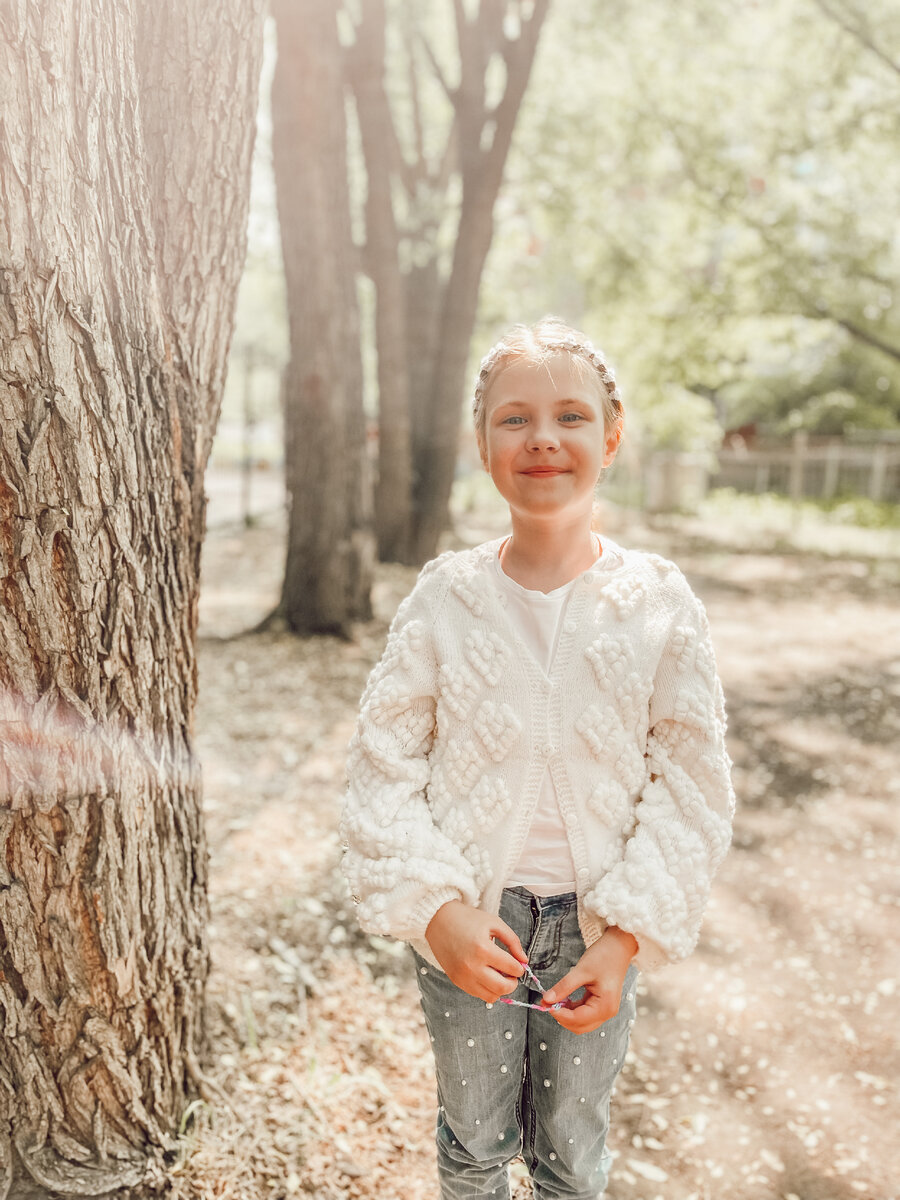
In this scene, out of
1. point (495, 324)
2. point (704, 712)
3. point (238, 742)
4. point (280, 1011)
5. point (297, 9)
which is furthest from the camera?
point (495, 324)

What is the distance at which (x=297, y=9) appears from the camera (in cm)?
593

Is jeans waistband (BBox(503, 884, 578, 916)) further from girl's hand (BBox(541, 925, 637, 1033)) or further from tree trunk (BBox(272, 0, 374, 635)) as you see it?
tree trunk (BBox(272, 0, 374, 635))

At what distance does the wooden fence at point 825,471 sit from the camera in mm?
19734

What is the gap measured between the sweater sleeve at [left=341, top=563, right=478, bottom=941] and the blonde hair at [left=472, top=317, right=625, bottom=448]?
321mm

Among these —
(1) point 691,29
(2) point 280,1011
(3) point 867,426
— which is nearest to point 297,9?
(2) point 280,1011

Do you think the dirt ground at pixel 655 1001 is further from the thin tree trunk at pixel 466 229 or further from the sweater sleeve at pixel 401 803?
the thin tree trunk at pixel 466 229

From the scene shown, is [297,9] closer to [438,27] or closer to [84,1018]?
[84,1018]

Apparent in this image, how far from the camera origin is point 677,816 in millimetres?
1553

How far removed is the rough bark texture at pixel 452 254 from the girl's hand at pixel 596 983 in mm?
7804

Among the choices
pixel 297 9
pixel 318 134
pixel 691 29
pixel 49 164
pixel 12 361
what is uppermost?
pixel 691 29

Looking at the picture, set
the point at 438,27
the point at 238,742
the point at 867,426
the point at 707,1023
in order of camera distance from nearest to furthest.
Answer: the point at 707,1023 → the point at 238,742 → the point at 438,27 → the point at 867,426

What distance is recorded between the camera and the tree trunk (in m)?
6.06

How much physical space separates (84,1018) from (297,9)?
5964 mm

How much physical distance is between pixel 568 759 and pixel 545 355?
640 mm
